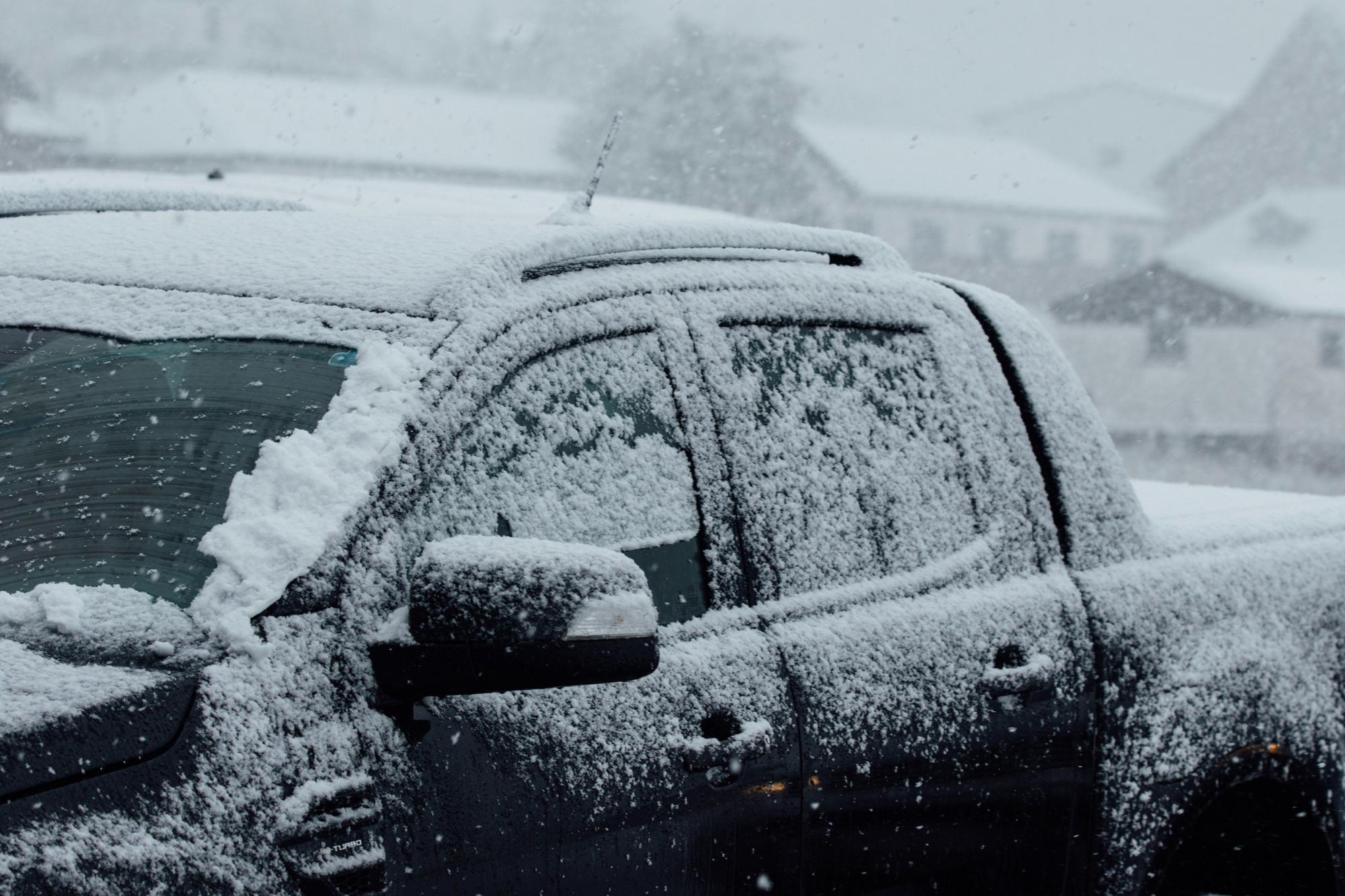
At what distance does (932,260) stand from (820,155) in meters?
5.16

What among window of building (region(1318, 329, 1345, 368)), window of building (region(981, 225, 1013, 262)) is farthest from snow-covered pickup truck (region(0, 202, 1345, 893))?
window of building (region(981, 225, 1013, 262))

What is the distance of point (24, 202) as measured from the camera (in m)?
3.28

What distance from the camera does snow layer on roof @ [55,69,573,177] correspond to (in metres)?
53.7

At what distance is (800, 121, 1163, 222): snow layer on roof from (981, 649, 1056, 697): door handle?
175 ft

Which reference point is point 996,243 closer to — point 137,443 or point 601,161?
point 601,161

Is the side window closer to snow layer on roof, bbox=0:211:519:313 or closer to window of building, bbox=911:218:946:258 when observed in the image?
snow layer on roof, bbox=0:211:519:313

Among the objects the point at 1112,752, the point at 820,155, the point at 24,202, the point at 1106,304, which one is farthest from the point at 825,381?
the point at 820,155

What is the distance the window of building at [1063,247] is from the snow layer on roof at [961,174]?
2.69ft

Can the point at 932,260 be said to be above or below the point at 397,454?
above

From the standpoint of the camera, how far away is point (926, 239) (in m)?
56.5

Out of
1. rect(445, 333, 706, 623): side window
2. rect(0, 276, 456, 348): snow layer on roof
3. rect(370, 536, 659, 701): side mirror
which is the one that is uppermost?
rect(0, 276, 456, 348): snow layer on roof

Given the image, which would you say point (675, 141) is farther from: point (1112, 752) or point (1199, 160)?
point (1112, 752)

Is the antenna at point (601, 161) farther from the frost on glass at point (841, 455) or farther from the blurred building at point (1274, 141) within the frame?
the blurred building at point (1274, 141)

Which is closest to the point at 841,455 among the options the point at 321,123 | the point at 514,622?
the point at 514,622
